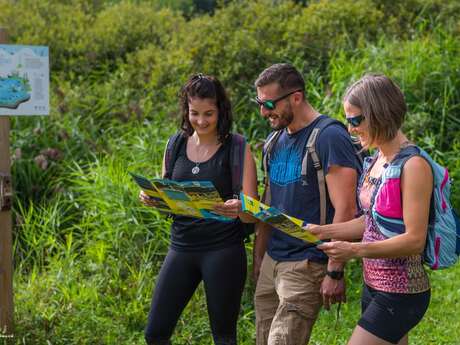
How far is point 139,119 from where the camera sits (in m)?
8.07

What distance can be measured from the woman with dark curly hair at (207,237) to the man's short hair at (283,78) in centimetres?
42

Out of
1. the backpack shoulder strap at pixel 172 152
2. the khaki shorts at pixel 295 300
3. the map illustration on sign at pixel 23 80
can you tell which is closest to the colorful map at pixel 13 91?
the map illustration on sign at pixel 23 80

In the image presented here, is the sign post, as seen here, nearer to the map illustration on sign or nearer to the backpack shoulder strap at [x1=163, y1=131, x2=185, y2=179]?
the map illustration on sign

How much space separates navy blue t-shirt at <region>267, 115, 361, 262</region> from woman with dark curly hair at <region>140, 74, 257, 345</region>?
0.25 m

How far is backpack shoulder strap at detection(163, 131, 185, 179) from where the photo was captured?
418cm

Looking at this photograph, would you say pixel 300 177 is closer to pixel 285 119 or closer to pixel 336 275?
pixel 285 119

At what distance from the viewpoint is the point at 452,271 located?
6199 millimetres

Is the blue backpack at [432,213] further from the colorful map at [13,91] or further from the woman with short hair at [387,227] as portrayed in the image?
the colorful map at [13,91]

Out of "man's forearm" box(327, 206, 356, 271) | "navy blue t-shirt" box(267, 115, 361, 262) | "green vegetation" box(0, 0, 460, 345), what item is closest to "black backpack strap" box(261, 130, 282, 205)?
"navy blue t-shirt" box(267, 115, 361, 262)

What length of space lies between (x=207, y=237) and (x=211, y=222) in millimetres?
83

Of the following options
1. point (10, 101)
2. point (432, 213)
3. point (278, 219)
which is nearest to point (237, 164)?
point (278, 219)

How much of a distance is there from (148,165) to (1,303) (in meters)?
2.18

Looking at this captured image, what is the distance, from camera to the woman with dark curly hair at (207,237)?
4.01 meters

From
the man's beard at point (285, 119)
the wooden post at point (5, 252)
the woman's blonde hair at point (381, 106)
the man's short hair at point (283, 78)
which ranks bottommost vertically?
the wooden post at point (5, 252)
